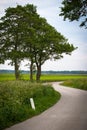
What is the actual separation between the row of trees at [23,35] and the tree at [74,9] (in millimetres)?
26349

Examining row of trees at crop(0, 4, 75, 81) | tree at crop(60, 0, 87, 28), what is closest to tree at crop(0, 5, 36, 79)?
row of trees at crop(0, 4, 75, 81)

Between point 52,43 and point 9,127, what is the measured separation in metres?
42.6

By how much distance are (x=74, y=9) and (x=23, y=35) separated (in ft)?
92.5

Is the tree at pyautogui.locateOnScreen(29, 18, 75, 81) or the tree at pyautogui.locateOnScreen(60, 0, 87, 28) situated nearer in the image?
the tree at pyautogui.locateOnScreen(60, 0, 87, 28)

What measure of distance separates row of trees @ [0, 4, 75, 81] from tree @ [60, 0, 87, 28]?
26.3 meters

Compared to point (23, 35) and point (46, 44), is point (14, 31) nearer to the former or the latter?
point (23, 35)

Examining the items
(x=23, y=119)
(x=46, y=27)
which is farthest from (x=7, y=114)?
(x=46, y=27)

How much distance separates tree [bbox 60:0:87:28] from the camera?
20.6 metres

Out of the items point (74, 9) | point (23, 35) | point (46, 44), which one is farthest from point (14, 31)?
point (74, 9)

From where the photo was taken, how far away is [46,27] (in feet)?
172

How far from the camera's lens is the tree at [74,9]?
811 inches

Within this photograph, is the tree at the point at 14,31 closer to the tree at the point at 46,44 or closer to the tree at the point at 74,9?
the tree at the point at 46,44

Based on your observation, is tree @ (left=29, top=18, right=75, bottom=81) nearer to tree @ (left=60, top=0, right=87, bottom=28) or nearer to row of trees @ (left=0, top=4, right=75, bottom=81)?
row of trees @ (left=0, top=4, right=75, bottom=81)

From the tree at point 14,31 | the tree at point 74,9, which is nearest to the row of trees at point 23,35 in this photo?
the tree at point 14,31
